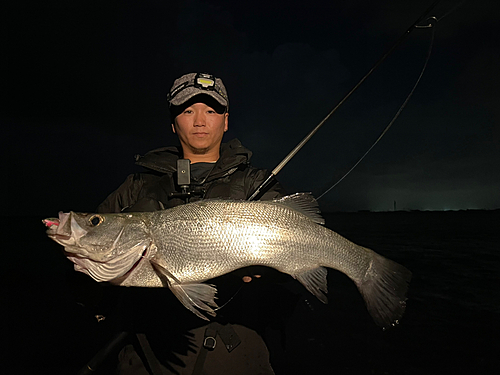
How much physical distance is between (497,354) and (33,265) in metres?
30.2

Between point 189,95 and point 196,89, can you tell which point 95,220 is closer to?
point 189,95

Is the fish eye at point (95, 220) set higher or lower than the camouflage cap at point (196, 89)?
lower

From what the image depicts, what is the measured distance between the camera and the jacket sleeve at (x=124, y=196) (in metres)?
3.09

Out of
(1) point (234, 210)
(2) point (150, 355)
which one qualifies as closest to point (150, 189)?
(1) point (234, 210)

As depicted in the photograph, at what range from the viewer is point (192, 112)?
3.33 m

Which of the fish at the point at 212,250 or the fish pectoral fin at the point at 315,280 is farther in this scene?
the fish pectoral fin at the point at 315,280

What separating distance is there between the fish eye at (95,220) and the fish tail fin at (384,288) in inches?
98.9

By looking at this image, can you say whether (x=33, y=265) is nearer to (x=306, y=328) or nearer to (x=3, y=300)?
(x=3, y=300)

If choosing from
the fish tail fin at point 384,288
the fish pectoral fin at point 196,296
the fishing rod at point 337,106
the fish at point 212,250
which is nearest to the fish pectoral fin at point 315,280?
the fish at point 212,250

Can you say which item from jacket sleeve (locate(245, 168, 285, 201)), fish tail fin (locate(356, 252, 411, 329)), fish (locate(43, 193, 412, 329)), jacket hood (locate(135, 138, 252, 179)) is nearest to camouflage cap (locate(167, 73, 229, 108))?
jacket hood (locate(135, 138, 252, 179))

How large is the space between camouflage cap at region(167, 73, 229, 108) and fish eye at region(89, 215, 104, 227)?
1683 millimetres

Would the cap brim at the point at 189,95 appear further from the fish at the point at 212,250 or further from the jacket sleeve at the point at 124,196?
the fish at the point at 212,250

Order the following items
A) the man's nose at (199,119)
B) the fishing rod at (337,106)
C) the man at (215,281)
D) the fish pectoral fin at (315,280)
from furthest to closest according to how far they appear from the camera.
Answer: the man's nose at (199,119) < the fishing rod at (337,106) < the man at (215,281) < the fish pectoral fin at (315,280)

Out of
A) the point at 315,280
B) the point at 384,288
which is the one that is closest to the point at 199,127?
the point at 315,280
